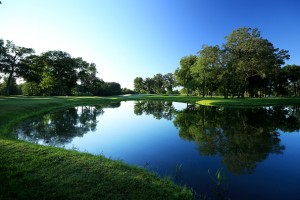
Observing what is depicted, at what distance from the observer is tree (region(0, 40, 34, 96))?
59281mm

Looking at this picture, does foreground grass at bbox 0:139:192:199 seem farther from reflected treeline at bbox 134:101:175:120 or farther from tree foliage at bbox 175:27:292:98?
tree foliage at bbox 175:27:292:98

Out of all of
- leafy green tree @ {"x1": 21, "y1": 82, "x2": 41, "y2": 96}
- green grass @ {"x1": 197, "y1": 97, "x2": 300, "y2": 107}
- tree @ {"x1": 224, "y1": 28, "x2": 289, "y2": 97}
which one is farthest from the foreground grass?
leafy green tree @ {"x1": 21, "y1": 82, "x2": 41, "y2": 96}

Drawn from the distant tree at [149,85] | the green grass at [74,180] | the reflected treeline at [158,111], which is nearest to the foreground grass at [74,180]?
the green grass at [74,180]

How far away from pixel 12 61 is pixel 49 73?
1528cm

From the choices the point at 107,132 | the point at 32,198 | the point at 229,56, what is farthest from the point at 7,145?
the point at 229,56

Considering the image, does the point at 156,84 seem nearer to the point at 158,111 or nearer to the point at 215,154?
the point at 158,111

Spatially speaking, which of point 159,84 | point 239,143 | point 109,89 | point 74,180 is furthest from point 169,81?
point 74,180

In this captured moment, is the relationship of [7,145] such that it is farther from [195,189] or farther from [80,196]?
[195,189]

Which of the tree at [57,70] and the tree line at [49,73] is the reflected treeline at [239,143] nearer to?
the tree line at [49,73]

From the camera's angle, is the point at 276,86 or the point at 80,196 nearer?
the point at 80,196

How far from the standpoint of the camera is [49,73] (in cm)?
7675

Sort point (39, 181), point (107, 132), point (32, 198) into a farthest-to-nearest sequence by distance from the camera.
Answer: point (107, 132) → point (39, 181) → point (32, 198)

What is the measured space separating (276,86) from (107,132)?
88381mm

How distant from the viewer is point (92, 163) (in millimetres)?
7363
